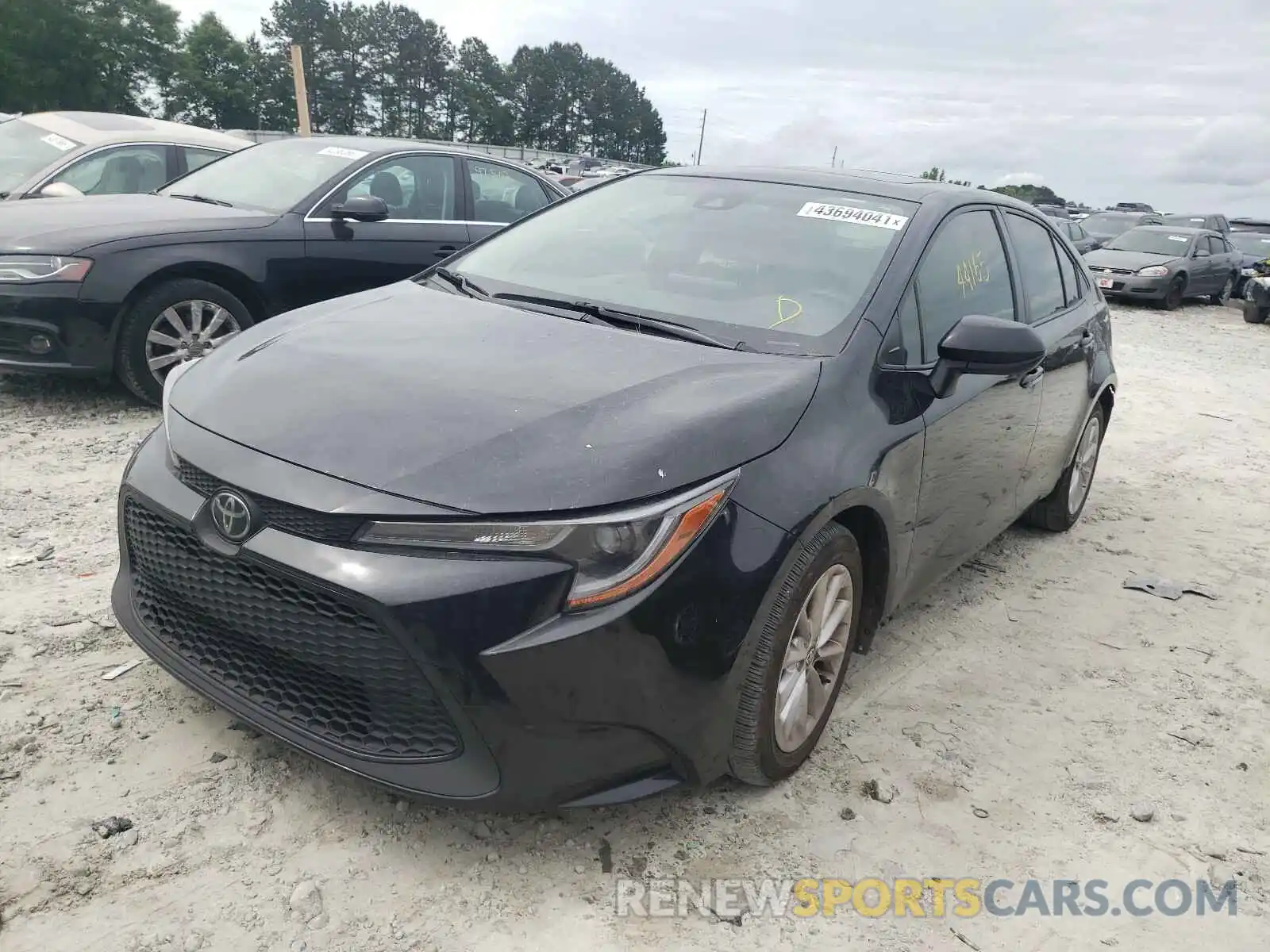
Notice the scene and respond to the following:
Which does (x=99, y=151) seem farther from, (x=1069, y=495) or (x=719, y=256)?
(x=1069, y=495)

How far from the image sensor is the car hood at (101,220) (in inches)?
193

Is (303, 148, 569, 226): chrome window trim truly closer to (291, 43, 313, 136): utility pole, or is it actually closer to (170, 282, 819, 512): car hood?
(170, 282, 819, 512): car hood

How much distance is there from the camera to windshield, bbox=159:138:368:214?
19.3 ft

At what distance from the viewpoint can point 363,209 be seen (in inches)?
219

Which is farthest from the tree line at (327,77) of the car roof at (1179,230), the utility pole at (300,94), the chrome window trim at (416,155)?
the chrome window trim at (416,155)

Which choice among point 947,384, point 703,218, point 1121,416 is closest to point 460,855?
point 947,384

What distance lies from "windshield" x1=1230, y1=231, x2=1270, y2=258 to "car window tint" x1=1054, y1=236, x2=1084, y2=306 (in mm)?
20128

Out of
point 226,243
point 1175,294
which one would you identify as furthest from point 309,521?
point 1175,294

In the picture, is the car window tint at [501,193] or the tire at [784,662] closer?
the tire at [784,662]

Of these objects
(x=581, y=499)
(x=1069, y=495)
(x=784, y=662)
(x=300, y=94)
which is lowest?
(x=1069, y=495)

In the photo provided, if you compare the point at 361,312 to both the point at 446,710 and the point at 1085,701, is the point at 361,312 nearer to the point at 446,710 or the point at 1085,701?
the point at 446,710

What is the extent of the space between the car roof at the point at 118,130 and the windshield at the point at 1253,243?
833 inches

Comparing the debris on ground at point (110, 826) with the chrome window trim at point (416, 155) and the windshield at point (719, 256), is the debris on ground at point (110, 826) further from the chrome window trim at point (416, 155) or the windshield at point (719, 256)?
the chrome window trim at point (416, 155)

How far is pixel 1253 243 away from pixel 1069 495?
2192cm
